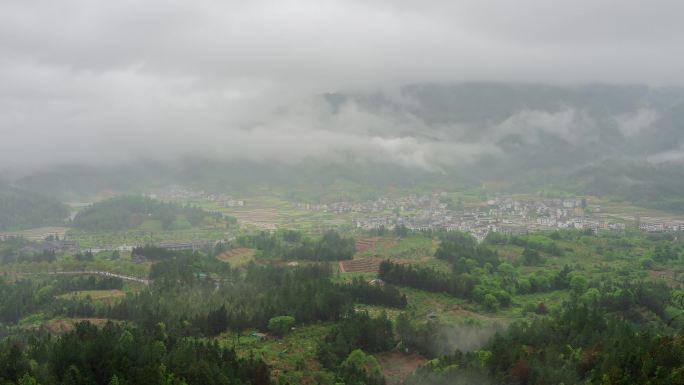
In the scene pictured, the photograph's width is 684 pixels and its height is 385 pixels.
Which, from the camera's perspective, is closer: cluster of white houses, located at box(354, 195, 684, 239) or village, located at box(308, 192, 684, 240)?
cluster of white houses, located at box(354, 195, 684, 239)

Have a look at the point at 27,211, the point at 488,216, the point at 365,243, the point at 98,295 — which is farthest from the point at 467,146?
the point at 98,295

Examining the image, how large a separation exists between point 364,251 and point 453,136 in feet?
393

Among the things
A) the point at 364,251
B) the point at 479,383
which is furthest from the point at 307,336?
the point at 364,251

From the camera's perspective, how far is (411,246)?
259 feet

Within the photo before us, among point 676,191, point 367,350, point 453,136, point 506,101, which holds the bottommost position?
point 367,350

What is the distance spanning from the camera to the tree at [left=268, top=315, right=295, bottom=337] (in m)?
41.7

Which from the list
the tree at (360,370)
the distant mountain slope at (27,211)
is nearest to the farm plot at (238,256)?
the tree at (360,370)

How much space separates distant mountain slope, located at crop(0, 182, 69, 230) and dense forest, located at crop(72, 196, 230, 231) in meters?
9.82

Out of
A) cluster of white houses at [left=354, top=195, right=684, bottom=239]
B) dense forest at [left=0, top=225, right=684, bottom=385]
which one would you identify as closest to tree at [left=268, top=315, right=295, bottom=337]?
dense forest at [left=0, top=225, right=684, bottom=385]

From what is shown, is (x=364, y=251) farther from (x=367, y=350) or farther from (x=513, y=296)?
(x=367, y=350)

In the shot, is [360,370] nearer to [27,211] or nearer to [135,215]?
[135,215]

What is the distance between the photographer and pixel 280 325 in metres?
41.8

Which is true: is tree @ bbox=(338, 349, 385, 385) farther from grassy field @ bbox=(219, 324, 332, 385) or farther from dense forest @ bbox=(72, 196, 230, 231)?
dense forest @ bbox=(72, 196, 230, 231)

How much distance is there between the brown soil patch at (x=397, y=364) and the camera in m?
37.5
